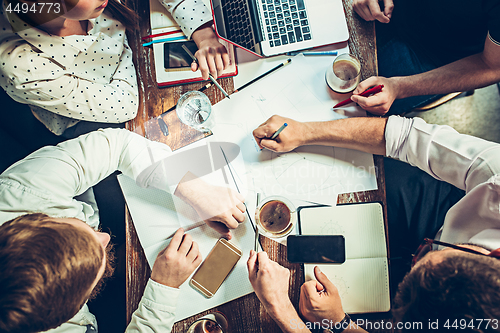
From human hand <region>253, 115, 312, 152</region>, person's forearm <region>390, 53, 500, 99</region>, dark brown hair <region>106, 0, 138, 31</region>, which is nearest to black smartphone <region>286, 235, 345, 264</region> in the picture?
human hand <region>253, 115, 312, 152</region>

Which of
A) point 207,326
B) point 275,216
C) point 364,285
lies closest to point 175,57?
point 275,216

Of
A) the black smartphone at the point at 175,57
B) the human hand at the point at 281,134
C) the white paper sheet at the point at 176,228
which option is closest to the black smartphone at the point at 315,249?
the white paper sheet at the point at 176,228

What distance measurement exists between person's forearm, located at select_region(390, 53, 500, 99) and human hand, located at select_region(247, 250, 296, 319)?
2.64 ft

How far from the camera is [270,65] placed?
1.00 metres

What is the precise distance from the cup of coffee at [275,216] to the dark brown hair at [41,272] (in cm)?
53

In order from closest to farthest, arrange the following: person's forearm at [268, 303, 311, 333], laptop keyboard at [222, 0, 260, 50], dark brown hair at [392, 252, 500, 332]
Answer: dark brown hair at [392, 252, 500, 332]
person's forearm at [268, 303, 311, 333]
laptop keyboard at [222, 0, 260, 50]

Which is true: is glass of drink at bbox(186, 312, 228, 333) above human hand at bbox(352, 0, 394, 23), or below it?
below

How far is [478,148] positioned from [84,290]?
124 cm

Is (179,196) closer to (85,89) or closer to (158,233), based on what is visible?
(158,233)

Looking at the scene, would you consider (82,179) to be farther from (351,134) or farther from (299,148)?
(351,134)

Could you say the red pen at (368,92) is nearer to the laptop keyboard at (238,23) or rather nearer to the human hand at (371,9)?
the human hand at (371,9)

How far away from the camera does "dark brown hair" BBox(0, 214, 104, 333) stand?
659 millimetres

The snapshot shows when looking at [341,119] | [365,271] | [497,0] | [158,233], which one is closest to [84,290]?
[158,233]

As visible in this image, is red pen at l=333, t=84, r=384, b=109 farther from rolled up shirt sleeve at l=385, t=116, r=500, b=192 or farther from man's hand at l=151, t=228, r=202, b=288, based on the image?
man's hand at l=151, t=228, r=202, b=288
